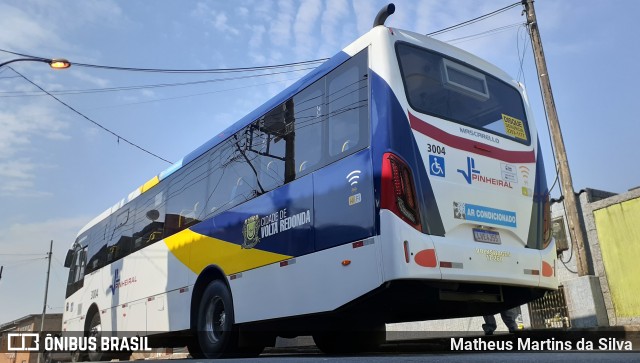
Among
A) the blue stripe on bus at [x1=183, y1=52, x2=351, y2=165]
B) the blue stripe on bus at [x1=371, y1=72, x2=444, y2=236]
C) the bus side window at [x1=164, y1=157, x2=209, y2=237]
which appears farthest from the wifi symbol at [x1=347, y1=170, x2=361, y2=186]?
the bus side window at [x1=164, y1=157, x2=209, y2=237]

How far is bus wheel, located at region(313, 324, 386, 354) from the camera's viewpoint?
796cm

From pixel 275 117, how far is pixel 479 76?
2622 millimetres

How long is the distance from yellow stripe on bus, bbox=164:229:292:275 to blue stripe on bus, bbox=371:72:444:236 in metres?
1.75

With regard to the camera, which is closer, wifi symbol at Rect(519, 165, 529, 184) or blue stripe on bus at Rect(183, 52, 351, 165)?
blue stripe on bus at Rect(183, 52, 351, 165)

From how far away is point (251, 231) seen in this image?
273 inches

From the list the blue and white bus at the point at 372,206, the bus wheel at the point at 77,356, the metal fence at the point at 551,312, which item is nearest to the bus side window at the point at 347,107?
the blue and white bus at the point at 372,206

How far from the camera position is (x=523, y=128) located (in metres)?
6.78

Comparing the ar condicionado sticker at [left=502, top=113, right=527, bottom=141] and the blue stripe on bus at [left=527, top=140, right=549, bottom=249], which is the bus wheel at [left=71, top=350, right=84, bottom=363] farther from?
the ar condicionado sticker at [left=502, top=113, right=527, bottom=141]

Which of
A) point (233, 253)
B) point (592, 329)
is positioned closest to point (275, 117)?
point (233, 253)

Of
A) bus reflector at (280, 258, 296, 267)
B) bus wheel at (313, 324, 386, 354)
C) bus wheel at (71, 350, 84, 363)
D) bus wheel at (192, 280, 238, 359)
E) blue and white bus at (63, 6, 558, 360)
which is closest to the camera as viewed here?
blue and white bus at (63, 6, 558, 360)

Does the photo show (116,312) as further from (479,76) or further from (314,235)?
(479,76)

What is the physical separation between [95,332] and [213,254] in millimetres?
5555

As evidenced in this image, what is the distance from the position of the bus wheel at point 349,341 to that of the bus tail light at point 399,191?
3.38 m

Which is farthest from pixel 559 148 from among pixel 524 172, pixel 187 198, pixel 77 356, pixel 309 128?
pixel 77 356
